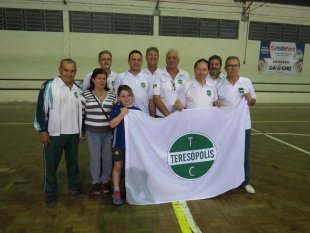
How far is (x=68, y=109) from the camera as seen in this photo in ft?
10.7

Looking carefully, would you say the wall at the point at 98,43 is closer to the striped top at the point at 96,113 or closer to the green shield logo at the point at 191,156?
the striped top at the point at 96,113

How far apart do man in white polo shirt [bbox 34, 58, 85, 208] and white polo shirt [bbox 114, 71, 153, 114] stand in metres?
0.70

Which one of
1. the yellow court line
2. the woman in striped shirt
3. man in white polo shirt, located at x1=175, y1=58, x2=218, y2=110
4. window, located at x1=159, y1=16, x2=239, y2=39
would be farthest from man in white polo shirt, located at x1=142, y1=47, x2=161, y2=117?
window, located at x1=159, y1=16, x2=239, y2=39

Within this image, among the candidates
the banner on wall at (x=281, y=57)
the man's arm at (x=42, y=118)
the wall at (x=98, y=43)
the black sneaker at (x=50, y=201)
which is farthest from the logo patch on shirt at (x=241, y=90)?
the banner on wall at (x=281, y=57)

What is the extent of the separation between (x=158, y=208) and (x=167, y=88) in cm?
154

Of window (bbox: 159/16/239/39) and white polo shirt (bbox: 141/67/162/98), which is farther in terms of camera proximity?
window (bbox: 159/16/239/39)

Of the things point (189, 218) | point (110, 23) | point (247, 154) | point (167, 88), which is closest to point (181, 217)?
point (189, 218)

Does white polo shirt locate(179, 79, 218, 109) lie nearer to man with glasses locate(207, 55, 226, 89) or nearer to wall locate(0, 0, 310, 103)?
man with glasses locate(207, 55, 226, 89)

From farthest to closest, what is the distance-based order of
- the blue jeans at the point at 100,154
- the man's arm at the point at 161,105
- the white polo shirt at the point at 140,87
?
the white polo shirt at the point at 140,87 < the man's arm at the point at 161,105 < the blue jeans at the point at 100,154

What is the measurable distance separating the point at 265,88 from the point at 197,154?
1203 centimetres

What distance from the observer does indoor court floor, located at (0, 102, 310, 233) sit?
2914 millimetres

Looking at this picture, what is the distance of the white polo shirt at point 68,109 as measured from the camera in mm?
3240

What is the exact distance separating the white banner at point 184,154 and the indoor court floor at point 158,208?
17 centimetres

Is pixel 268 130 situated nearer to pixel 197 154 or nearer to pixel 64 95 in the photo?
pixel 197 154
